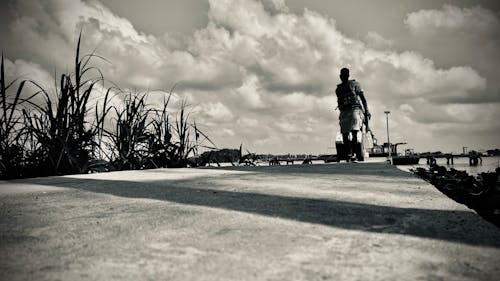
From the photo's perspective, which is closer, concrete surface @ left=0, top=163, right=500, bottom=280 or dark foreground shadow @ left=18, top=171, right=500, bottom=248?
concrete surface @ left=0, top=163, right=500, bottom=280

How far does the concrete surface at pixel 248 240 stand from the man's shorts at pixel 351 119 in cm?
595

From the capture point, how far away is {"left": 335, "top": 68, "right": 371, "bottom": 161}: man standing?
722 centimetres

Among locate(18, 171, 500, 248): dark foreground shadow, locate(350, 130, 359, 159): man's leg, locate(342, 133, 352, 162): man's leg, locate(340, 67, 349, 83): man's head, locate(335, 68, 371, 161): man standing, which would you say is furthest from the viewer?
locate(342, 133, 352, 162): man's leg

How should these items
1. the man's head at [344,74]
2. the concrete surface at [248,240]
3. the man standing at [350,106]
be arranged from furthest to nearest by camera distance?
the man's head at [344,74] → the man standing at [350,106] → the concrete surface at [248,240]

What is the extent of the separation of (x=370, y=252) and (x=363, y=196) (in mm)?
883

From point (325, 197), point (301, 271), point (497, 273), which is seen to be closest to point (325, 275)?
point (301, 271)

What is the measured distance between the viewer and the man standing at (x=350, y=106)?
7219 mm

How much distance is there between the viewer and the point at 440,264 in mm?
736

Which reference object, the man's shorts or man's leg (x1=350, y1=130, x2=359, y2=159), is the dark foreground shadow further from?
man's leg (x1=350, y1=130, x2=359, y2=159)

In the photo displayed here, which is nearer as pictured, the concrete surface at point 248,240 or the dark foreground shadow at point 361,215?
the concrete surface at point 248,240

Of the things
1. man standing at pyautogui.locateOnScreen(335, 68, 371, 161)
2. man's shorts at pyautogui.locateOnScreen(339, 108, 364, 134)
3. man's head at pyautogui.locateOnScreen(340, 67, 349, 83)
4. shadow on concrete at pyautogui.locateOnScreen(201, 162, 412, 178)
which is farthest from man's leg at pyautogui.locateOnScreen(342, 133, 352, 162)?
shadow on concrete at pyautogui.locateOnScreen(201, 162, 412, 178)

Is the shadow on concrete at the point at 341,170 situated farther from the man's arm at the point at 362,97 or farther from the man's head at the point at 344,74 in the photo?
the man's head at the point at 344,74

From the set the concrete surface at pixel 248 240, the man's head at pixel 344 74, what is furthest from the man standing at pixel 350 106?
the concrete surface at pixel 248 240

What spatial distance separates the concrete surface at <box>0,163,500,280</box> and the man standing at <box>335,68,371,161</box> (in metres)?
5.97
